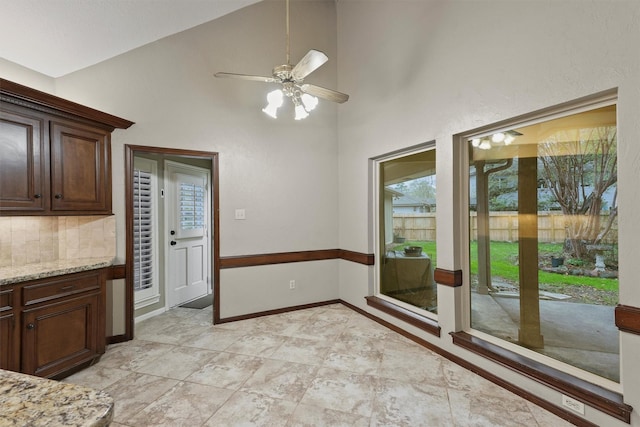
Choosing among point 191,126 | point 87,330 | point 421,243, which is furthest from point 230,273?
Answer: point 421,243

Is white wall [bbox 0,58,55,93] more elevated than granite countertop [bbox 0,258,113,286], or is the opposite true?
white wall [bbox 0,58,55,93]

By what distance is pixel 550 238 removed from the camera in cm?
209

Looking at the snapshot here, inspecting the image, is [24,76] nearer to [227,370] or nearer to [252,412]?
[227,370]

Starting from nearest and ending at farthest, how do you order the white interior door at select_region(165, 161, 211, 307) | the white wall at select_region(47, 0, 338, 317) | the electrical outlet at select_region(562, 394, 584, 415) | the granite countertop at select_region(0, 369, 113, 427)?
1. the granite countertop at select_region(0, 369, 113, 427)
2. the electrical outlet at select_region(562, 394, 584, 415)
3. the white wall at select_region(47, 0, 338, 317)
4. the white interior door at select_region(165, 161, 211, 307)

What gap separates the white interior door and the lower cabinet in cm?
150

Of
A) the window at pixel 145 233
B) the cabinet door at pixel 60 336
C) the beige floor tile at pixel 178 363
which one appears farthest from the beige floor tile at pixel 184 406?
the window at pixel 145 233

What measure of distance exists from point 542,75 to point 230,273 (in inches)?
135

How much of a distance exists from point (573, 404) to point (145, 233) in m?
4.36

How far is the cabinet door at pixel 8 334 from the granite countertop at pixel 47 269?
95 millimetres

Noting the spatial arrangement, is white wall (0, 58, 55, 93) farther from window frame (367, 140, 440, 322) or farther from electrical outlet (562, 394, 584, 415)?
electrical outlet (562, 394, 584, 415)

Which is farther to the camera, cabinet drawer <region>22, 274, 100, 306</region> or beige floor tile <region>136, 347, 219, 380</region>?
beige floor tile <region>136, 347, 219, 380</region>

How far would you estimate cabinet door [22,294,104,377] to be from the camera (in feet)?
6.97

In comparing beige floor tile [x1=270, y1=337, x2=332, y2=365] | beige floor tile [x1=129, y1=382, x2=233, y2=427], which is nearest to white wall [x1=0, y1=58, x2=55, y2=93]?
beige floor tile [x1=129, y1=382, x2=233, y2=427]

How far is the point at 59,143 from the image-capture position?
8.13 ft
